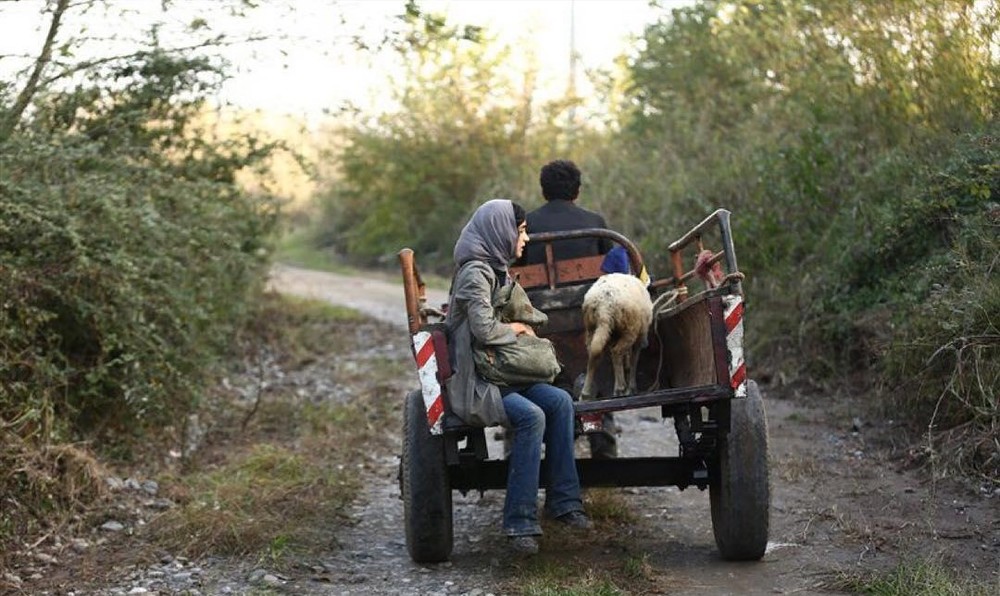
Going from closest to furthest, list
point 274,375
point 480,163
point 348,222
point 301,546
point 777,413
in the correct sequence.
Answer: point 301,546 < point 777,413 < point 274,375 < point 480,163 < point 348,222

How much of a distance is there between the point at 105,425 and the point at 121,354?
582mm

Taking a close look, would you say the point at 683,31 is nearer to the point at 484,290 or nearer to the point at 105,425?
the point at 105,425

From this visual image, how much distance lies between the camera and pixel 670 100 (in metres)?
20.0

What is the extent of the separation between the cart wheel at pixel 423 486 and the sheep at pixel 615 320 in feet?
2.96

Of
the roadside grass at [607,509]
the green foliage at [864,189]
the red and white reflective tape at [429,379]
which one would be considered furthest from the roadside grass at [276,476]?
the green foliage at [864,189]

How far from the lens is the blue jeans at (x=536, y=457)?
19.9 ft

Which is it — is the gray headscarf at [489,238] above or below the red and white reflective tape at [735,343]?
above

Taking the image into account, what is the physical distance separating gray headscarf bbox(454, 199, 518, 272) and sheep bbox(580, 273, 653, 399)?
57 centimetres

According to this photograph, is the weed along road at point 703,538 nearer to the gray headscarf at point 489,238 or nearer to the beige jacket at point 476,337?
the beige jacket at point 476,337

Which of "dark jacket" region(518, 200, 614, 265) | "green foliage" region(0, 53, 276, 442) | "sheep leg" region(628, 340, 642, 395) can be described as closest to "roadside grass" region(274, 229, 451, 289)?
"green foliage" region(0, 53, 276, 442)

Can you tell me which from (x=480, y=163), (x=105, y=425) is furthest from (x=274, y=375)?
(x=480, y=163)

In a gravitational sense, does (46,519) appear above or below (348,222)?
below

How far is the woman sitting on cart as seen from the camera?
19.9 ft

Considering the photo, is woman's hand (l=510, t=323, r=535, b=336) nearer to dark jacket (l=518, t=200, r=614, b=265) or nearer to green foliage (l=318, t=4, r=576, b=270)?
dark jacket (l=518, t=200, r=614, b=265)
